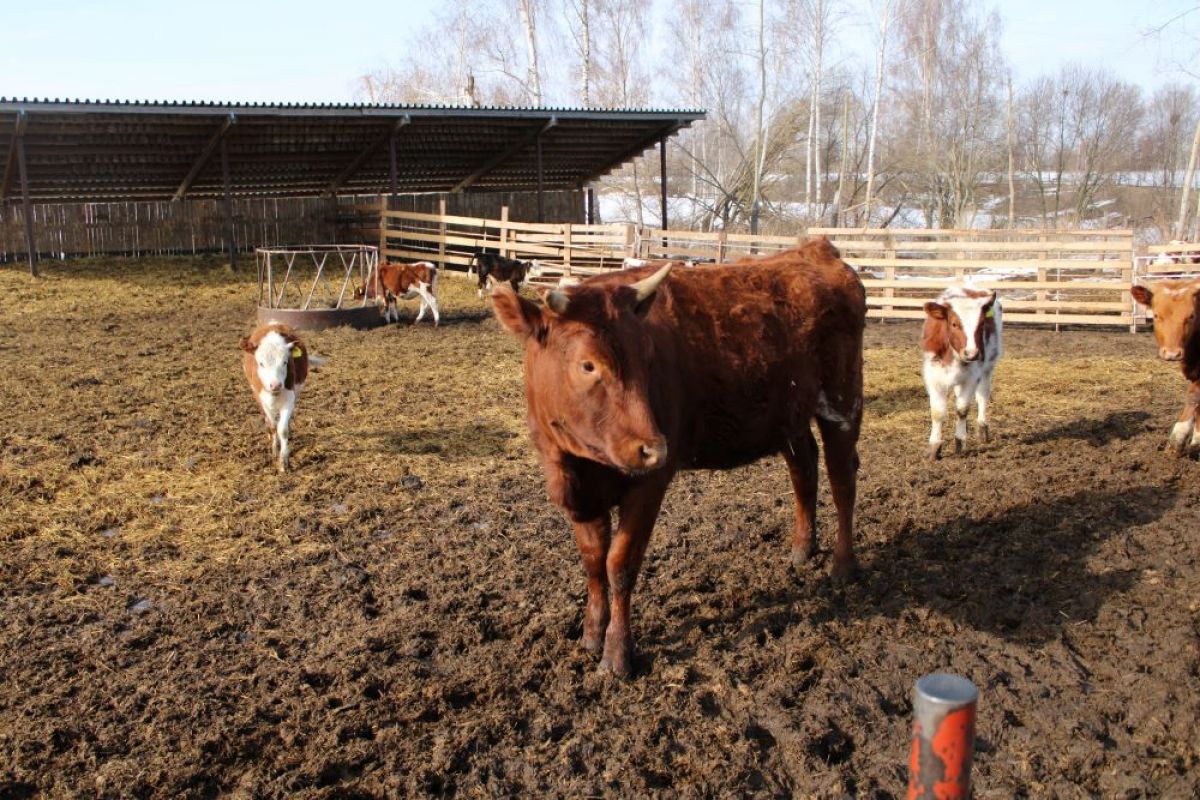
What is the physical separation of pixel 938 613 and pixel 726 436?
4.59ft

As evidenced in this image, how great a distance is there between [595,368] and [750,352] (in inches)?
49.4

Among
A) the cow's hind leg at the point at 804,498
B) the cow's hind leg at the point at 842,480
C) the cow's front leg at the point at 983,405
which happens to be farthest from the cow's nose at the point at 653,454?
the cow's front leg at the point at 983,405

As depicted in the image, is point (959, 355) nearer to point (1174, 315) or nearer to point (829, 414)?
point (1174, 315)

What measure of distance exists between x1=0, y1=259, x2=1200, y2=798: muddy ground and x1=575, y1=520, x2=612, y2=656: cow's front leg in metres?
0.14

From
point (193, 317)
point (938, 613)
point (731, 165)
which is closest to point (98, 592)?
point (938, 613)

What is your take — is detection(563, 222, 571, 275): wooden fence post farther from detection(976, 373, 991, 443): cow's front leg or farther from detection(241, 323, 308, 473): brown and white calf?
detection(976, 373, 991, 443): cow's front leg

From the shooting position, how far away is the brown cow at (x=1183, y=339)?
7641 mm

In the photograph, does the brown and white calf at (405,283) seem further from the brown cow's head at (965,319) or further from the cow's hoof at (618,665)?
the cow's hoof at (618,665)

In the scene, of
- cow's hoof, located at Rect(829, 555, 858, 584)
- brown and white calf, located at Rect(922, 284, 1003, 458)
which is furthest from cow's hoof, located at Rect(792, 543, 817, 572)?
brown and white calf, located at Rect(922, 284, 1003, 458)

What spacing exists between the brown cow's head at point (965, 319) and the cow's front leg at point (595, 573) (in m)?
4.67

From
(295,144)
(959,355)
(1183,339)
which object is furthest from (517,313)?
(295,144)

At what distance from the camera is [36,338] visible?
551 inches

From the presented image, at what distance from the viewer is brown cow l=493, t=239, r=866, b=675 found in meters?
3.74

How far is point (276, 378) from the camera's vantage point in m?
7.73
